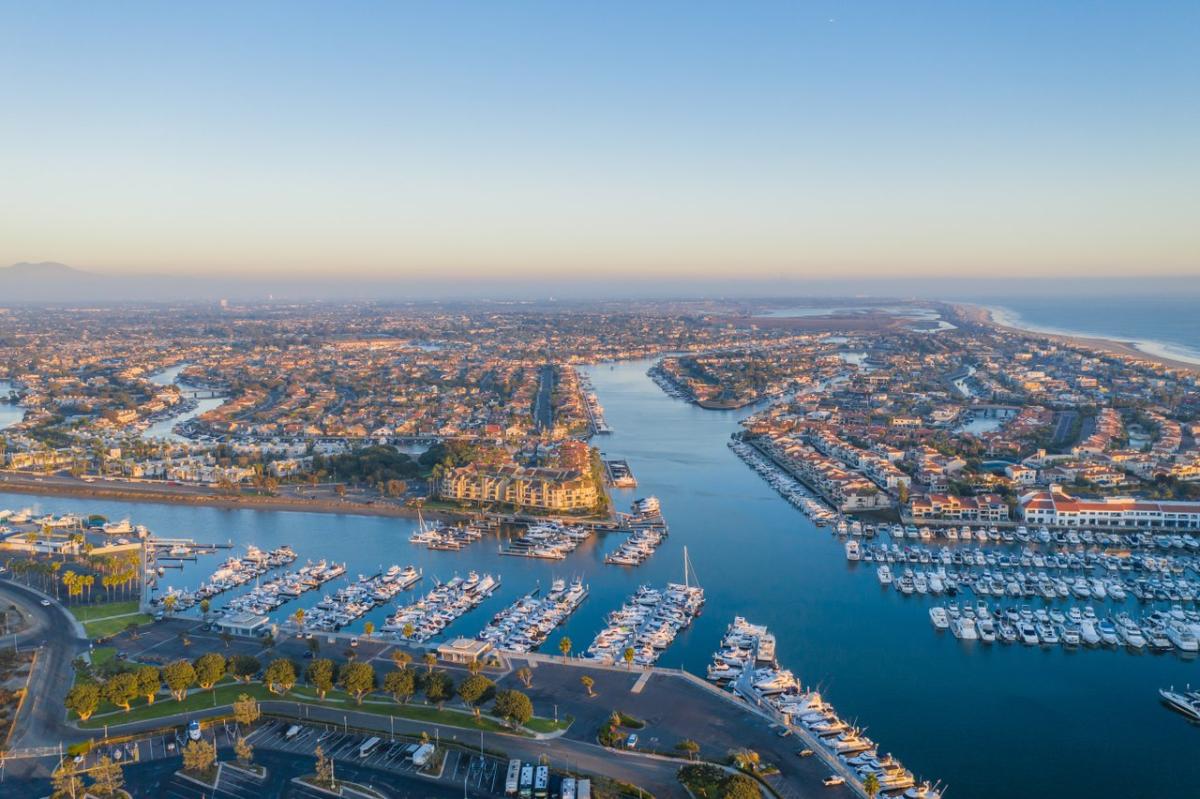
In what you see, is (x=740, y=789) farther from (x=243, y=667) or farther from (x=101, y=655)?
(x=101, y=655)

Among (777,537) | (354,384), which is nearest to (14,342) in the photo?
(354,384)

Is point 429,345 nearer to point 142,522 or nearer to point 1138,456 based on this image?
point 142,522

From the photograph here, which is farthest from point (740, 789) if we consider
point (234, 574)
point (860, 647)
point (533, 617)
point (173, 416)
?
point (173, 416)

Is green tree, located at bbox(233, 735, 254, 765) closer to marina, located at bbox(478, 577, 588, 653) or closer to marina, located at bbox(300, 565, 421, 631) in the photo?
marina, located at bbox(300, 565, 421, 631)

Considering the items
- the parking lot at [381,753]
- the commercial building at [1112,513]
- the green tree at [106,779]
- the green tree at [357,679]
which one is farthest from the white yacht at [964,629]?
the green tree at [106,779]

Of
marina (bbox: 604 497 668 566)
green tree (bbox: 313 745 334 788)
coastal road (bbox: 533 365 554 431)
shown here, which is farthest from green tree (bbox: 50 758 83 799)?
coastal road (bbox: 533 365 554 431)

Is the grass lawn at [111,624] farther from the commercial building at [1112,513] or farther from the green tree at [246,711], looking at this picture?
the commercial building at [1112,513]
